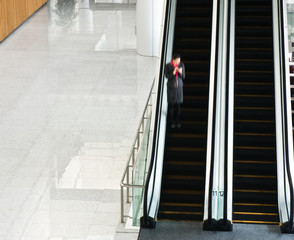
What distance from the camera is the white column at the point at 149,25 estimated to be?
19828 mm

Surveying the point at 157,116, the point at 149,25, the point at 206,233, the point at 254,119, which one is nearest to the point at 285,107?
the point at 254,119

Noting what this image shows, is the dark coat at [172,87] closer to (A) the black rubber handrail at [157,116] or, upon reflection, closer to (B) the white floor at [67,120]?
(A) the black rubber handrail at [157,116]

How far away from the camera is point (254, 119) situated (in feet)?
39.4

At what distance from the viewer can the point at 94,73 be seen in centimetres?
1888

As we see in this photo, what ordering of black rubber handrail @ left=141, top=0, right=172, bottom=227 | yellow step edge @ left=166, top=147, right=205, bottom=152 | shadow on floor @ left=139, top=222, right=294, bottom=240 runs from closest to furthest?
shadow on floor @ left=139, top=222, right=294, bottom=240, black rubber handrail @ left=141, top=0, right=172, bottom=227, yellow step edge @ left=166, top=147, right=205, bottom=152

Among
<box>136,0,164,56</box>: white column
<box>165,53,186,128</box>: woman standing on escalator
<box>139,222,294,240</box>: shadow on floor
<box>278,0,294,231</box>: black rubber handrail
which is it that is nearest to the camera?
<box>278,0,294,231</box>: black rubber handrail

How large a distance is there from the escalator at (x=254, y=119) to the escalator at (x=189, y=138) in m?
0.59

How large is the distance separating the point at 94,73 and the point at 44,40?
12.3 feet

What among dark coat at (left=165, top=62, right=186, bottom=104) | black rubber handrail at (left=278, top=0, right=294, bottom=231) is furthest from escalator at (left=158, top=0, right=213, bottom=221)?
black rubber handrail at (left=278, top=0, right=294, bottom=231)

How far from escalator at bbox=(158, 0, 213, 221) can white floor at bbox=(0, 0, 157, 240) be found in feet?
3.88

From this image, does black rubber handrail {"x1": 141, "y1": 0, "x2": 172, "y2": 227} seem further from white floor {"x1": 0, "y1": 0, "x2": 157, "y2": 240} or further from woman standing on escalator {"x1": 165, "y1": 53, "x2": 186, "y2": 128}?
white floor {"x1": 0, "y1": 0, "x2": 157, "y2": 240}

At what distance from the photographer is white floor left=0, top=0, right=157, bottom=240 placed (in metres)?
11.7

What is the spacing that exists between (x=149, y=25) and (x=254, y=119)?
871 centimetres

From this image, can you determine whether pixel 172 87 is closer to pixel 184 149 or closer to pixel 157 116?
pixel 157 116
